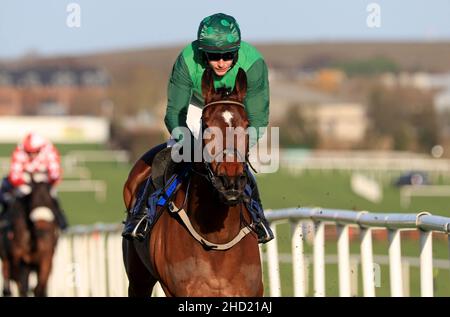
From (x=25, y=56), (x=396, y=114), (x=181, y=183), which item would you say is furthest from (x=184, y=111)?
(x=25, y=56)

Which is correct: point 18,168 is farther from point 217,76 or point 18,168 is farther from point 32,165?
point 217,76

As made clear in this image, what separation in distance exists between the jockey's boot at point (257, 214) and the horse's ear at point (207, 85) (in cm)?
56

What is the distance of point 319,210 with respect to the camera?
8148 mm

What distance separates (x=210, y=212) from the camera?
245 inches

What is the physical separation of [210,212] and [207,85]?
0.61m

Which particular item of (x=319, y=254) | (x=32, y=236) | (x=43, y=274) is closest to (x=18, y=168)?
(x=32, y=236)

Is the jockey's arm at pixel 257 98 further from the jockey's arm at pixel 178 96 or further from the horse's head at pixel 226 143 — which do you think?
the jockey's arm at pixel 178 96

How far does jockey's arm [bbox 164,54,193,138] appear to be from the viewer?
6.45m

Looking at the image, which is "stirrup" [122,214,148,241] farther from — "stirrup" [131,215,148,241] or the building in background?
the building in background

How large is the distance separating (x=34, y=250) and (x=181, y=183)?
22.8ft

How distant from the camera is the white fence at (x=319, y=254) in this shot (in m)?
6.70

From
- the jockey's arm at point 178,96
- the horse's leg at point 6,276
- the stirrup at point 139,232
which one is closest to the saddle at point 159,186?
the stirrup at point 139,232

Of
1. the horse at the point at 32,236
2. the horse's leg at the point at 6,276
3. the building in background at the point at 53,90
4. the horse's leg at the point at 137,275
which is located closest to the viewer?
the horse's leg at the point at 137,275
